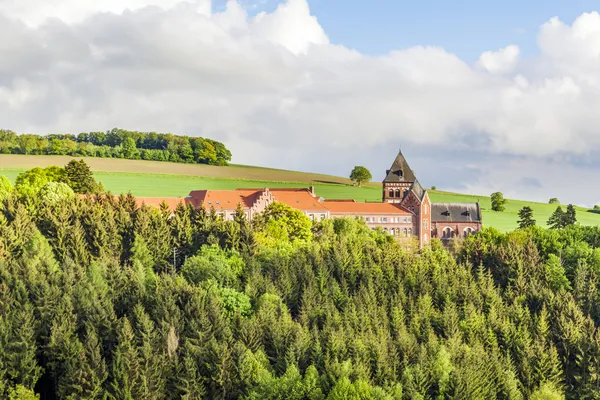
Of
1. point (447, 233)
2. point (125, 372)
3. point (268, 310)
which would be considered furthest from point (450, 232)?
point (125, 372)

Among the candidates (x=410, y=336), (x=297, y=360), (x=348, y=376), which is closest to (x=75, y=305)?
(x=297, y=360)

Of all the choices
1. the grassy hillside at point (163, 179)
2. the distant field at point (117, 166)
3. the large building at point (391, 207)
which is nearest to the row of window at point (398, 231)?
the large building at point (391, 207)

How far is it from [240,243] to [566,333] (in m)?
49.7

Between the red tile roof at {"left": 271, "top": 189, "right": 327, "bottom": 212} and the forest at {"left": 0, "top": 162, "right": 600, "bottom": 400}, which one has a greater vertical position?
the red tile roof at {"left": 271, "top": 189, "right": 327, "bottom": 212}

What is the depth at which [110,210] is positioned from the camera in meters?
119

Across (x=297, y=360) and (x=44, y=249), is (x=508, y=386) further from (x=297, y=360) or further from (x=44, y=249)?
(x=44, y=249)

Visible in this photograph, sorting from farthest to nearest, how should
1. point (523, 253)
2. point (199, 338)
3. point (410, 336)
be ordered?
1. point (523, 253)
2. point (410, 336)
3. point (199, 338)

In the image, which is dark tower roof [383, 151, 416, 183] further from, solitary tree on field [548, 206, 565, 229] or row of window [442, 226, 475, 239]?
solitary tree on field [548, 206, 565, 229]

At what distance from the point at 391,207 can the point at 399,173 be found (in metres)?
13.8

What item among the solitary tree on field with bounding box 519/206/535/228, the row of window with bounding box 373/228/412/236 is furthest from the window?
the solitary tree on field with bounding box 519/206/535/228

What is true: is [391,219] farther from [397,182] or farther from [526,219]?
[526,219]

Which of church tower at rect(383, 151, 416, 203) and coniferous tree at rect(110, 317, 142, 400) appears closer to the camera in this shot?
coniferous tree at rect(110, 317, 142, 400)

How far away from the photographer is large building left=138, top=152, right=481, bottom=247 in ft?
502

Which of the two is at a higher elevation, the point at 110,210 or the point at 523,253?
the point at 110,210
